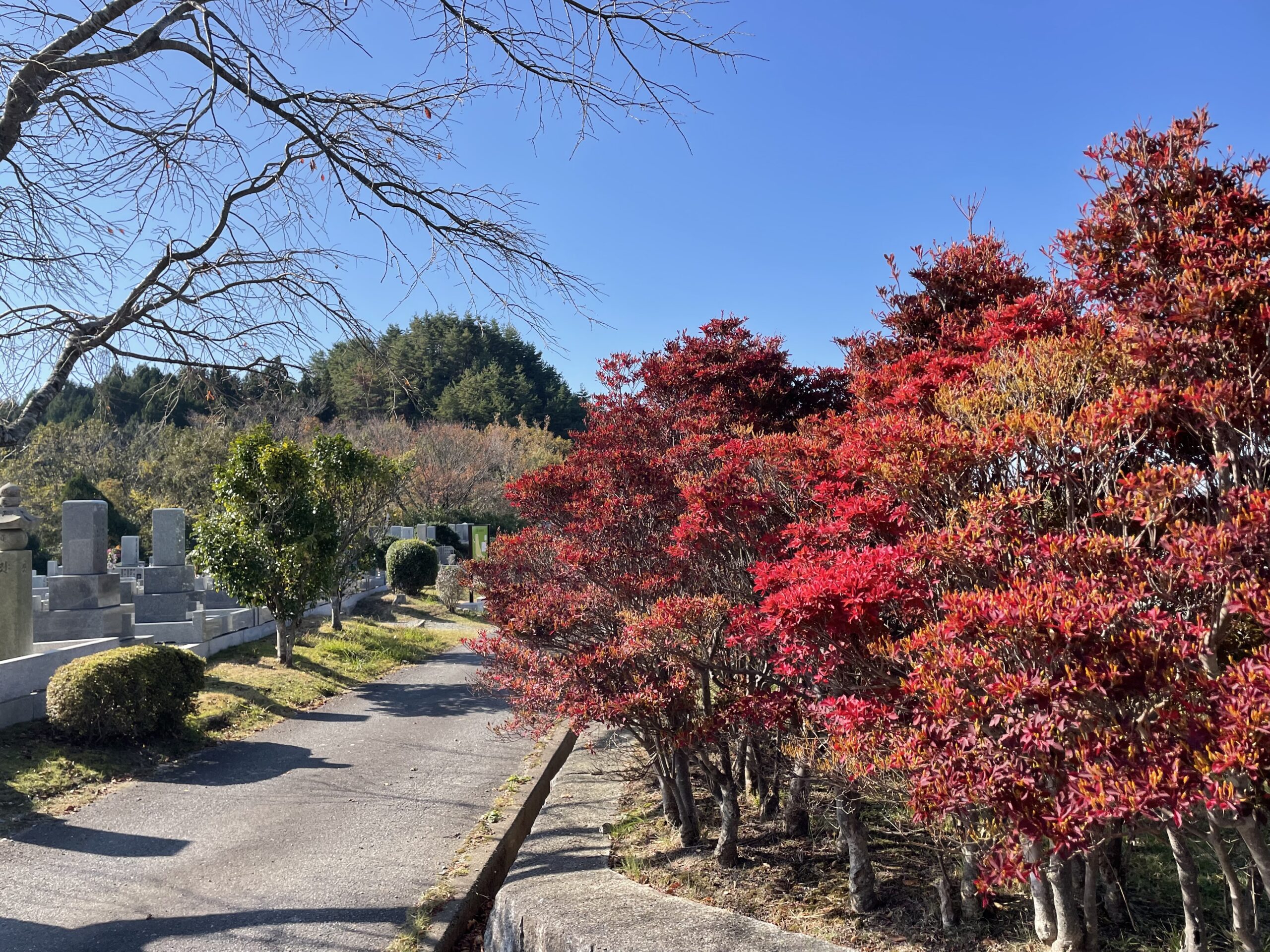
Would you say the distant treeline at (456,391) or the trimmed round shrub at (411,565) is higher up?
the distant treeline at (456,391)

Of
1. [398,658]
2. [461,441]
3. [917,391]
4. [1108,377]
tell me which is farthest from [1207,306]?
[461,441]

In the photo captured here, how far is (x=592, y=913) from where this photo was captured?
3.62 m

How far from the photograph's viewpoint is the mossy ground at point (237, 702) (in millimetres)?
6695

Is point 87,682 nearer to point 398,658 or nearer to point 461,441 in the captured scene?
point 398,658

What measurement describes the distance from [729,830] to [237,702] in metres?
7.41

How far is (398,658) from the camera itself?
44.7 ft

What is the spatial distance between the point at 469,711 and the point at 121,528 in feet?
68.4

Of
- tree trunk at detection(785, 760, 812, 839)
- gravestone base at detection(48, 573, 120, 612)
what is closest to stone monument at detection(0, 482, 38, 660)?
gravestone base at detection(48, 573, 120, 612)

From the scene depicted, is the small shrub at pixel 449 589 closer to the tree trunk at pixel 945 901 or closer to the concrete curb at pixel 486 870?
the concrete curb at pixel 486 870

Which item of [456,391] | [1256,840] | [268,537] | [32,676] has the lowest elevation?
[32,676]

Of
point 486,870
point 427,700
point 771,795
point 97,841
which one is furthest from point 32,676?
point 771,795

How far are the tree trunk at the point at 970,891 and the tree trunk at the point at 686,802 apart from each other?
61.7 inches

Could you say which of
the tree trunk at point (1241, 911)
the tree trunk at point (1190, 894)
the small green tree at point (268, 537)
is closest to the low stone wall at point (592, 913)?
the tree trunk at point (1190, 894)

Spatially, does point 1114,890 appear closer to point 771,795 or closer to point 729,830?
point 729,830
